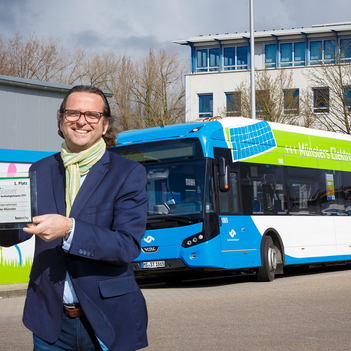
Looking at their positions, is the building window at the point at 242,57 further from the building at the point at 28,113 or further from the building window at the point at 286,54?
the building at the point at 28,113

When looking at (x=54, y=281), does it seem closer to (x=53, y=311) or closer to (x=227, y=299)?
(x=53, y=311)

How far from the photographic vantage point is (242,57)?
54.3 m

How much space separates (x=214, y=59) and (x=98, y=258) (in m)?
53.4

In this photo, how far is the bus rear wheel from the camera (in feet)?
Result: 44.6

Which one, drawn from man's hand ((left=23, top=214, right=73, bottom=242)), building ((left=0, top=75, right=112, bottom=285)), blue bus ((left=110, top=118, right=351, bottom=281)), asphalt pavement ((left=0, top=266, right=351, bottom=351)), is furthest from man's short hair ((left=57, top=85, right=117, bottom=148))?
building ((left=0, top=75, right=112, bottom=285))

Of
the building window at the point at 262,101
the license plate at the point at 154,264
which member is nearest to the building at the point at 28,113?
the license plate at the point at 154,264

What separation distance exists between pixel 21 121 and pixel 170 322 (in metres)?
11.1

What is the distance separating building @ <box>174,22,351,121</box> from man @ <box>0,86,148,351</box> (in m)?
48.9

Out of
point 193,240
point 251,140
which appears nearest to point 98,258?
point 193,240

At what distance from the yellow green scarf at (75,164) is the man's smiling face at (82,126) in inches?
1.4

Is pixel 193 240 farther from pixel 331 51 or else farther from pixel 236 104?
pixel 331 51

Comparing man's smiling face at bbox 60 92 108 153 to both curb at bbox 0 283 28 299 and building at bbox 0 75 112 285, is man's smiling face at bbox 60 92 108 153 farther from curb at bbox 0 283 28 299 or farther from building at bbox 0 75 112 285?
building at bbox 0 75 112 285

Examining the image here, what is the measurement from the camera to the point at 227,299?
10.6 metres

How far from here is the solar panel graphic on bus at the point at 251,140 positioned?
13.4 metres
